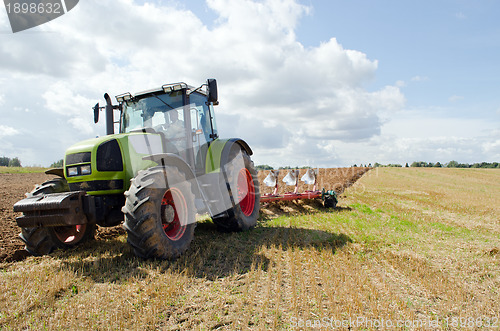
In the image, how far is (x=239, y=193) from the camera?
7211 mm

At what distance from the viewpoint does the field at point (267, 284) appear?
10.3 feet

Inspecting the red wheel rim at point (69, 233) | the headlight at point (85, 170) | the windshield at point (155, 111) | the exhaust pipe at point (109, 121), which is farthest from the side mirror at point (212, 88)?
the red wheel rim at point (69, 233)

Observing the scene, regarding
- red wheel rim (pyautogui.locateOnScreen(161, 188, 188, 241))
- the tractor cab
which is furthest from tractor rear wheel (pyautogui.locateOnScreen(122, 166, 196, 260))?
the tractor cab

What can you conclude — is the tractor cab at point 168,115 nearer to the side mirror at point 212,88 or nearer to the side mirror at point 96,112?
the side mirror at point 212,88

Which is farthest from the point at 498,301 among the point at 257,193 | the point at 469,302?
the point at 257,193

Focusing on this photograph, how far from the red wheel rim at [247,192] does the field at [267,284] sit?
3.41ft

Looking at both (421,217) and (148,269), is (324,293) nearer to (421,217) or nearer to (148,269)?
(148,269)

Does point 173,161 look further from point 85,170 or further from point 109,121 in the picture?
point 109,121

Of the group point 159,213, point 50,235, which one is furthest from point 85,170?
point 159,213

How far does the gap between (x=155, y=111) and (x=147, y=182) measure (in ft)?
6.29

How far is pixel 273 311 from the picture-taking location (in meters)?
3.29

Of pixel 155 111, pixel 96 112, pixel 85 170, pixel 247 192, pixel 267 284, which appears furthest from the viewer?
pixel 247 192

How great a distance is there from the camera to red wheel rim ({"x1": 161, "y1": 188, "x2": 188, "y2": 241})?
4949mm

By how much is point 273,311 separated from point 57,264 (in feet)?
10.7
